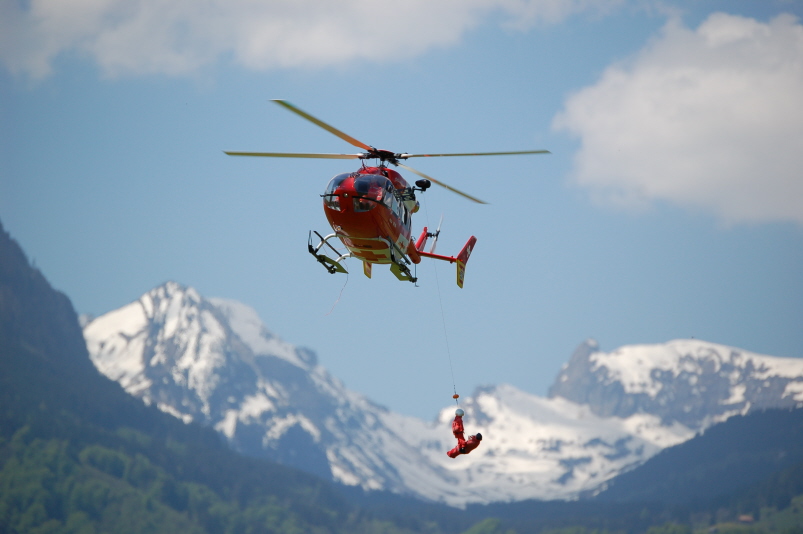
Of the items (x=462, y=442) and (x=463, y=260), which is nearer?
(x=462, y=442)

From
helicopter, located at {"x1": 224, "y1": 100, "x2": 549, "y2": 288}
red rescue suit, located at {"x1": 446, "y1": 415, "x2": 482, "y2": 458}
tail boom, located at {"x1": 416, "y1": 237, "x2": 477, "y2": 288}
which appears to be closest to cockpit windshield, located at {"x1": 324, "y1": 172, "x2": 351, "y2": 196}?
helicopter, located at {"x1": 224, "y1": 100, "x2": 549, "y2": 288}

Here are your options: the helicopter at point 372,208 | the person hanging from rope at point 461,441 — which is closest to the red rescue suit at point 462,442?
the person hanging from rope at point 461,441

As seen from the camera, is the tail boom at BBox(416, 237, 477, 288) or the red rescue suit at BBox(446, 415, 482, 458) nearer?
the red rescue suit at BBox(446, 415, 482, 458)

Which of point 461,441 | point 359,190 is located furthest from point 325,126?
point 461,441

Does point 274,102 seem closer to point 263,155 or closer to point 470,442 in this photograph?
point 263,155

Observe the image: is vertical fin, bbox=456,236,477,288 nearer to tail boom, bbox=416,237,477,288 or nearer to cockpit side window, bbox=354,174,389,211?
tail boom, bbox=416,237,477,288

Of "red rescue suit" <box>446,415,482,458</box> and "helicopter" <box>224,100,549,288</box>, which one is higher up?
"helicopter" <box>224,100,549,288</box>

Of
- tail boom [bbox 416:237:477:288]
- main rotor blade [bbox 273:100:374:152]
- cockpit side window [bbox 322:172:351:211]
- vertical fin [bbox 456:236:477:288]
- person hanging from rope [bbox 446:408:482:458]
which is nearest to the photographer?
main rotor blade [bbox 273:100:374:152]

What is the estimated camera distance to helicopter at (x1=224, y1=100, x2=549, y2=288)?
4850cm

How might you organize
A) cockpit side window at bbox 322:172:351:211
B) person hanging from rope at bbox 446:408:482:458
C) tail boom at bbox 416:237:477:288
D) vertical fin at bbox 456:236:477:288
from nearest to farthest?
cockpit side window at bbox 322:172:351:211, person hanging from rope at bbox 446:408:482:458, tail boom at bbox 416:237:477:288, vertical fin at bbox 456:236:477:288

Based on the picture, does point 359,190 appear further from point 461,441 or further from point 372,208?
point 461,441

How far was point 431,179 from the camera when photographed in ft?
171

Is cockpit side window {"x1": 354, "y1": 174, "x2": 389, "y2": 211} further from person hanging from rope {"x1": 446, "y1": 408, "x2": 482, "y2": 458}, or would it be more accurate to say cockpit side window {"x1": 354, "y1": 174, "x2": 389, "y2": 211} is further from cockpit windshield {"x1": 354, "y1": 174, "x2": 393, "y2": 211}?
person hanging from rope {"x1": 446, "y1": 408, "x2": 482, "y2": 458}

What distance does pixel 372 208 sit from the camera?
1911 inches
